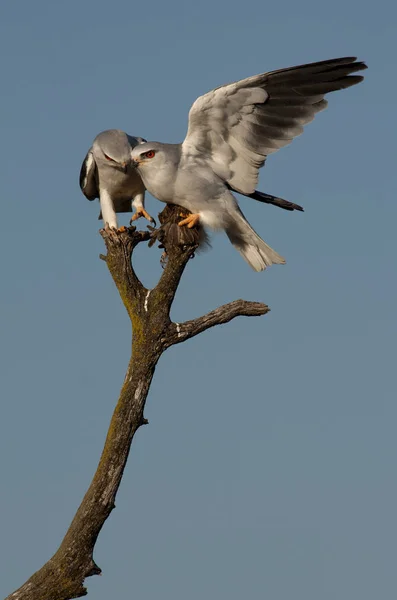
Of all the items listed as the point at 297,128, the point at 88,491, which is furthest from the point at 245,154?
the point at 88,491

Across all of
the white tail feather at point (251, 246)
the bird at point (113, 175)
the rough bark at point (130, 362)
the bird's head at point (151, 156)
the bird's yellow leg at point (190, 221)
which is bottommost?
the rough bark at point (130, 362)

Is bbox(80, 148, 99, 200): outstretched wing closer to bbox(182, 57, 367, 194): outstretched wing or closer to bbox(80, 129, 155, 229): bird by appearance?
bbox(80, 129, 155, 229): bird

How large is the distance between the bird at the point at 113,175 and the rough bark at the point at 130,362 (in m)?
1.08

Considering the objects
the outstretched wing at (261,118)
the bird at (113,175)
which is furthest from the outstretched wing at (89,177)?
the outstretched wing at (261,118)

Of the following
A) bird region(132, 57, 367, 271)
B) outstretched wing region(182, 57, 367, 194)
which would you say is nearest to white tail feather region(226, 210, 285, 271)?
bird region(132, 57, 367, 271)

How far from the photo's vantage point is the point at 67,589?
10.6 meters

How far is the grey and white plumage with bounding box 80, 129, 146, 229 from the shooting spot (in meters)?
12.6

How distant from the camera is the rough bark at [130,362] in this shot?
10.6 meters

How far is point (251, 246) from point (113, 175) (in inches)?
82.6

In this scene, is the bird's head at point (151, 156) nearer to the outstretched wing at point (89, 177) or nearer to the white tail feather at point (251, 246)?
the white tail feather at point (251, 246)

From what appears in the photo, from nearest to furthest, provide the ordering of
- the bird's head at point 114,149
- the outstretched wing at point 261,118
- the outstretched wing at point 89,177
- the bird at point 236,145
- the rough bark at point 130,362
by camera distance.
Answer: the rough bark at point 130,362 → the bird at point 236,145 → the outstretched wing at point 261,118 → the bird's head at point 114,149 → the outstretched wing at point 89,177

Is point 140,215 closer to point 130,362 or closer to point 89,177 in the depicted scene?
point 89,177

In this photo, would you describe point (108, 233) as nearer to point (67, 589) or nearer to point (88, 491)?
point (88, 491)

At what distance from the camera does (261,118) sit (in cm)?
1230
